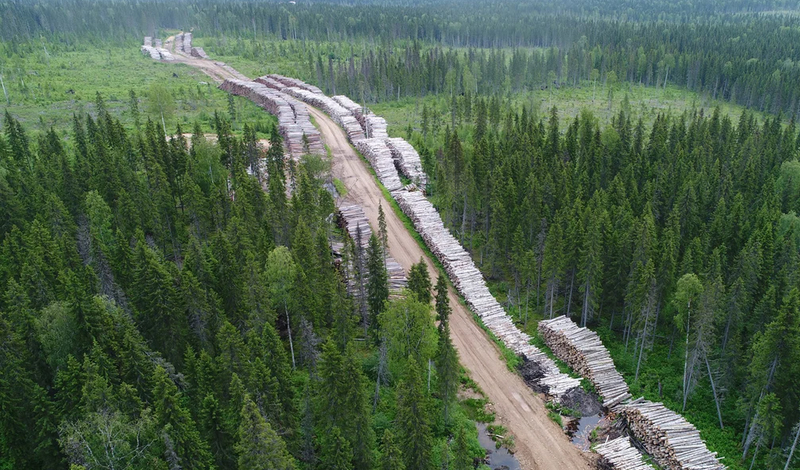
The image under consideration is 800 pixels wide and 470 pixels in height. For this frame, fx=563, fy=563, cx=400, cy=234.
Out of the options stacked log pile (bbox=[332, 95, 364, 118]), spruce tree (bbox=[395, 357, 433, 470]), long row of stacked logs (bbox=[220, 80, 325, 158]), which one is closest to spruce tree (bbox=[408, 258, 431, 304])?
spruce tree (bbox=[395, 357, 433, 470])

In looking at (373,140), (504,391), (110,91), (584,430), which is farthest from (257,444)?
(110,91)

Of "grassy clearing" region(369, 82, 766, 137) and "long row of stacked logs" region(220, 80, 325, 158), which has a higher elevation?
"long row of stacked logs" region(220, 80, 325, 158)

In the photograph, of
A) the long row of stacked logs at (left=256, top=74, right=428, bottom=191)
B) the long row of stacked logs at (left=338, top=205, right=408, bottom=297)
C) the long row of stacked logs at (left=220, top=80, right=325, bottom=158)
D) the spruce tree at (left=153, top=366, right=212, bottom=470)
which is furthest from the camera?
the long row of stacked logs at (left=220, top=80, right=325, bottom=158)

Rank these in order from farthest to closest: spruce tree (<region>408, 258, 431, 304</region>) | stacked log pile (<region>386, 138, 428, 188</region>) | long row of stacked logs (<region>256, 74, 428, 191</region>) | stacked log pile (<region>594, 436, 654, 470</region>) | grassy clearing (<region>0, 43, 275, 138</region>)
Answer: grassy clearing (<region>0, 43, 275, 138</region>)
long row of stacked logs (<region>256, 74, 428, 191</region>)
stacked log pile (<region>386, 138, 428, 188</region>)
spruce tree (<region>408, 258, 431, 304</region>)
stacked log pile (<region>594, 436, 654, 470</region>)

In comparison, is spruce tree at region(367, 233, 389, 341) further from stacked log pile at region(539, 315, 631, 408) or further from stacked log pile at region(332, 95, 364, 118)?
stacked log pile at region(332, 95, 364, 118)

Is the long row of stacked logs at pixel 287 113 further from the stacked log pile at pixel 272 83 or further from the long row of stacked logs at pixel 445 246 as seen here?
the long row of stacked logs at pixel 445 246

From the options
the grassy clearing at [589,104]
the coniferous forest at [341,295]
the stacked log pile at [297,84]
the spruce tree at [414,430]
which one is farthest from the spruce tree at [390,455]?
the stacked log pile at [297,84]

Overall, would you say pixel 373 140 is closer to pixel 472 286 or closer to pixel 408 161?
pixel 408 161

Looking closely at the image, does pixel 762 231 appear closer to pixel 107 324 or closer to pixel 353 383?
pixel 353 383
